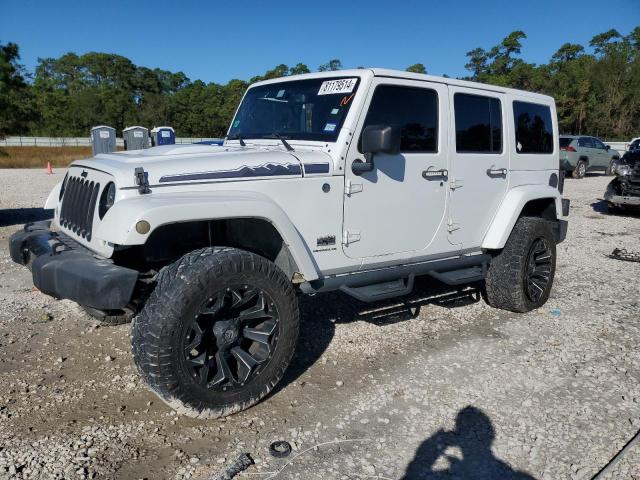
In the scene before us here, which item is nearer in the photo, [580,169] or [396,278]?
[396,278]

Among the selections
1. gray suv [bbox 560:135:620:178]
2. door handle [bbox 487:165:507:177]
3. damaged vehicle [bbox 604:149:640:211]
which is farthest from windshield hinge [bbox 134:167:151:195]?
gray suv [bbox 560:135:620:178]

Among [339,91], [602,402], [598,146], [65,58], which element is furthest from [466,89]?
[65,58]

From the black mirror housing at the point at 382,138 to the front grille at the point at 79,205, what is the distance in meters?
1.80

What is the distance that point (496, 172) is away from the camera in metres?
4.77

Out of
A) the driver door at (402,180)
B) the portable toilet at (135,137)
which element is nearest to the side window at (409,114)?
the driver door at (402,180)

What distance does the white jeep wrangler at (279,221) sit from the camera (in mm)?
2936

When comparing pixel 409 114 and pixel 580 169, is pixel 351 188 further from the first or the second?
pixel 580 169

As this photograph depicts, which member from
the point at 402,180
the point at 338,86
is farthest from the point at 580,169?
the point at 338,86

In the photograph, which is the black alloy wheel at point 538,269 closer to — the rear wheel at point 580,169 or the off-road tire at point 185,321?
the off-road tire at point 185,321

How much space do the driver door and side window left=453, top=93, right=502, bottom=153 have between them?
0.22 m

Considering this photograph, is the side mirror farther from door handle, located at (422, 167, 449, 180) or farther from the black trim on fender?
door handle, located at (422, 167, 449, 180)

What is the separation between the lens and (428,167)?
4141 mm

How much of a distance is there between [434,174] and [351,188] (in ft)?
2.96

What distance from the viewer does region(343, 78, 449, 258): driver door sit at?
3.74m
